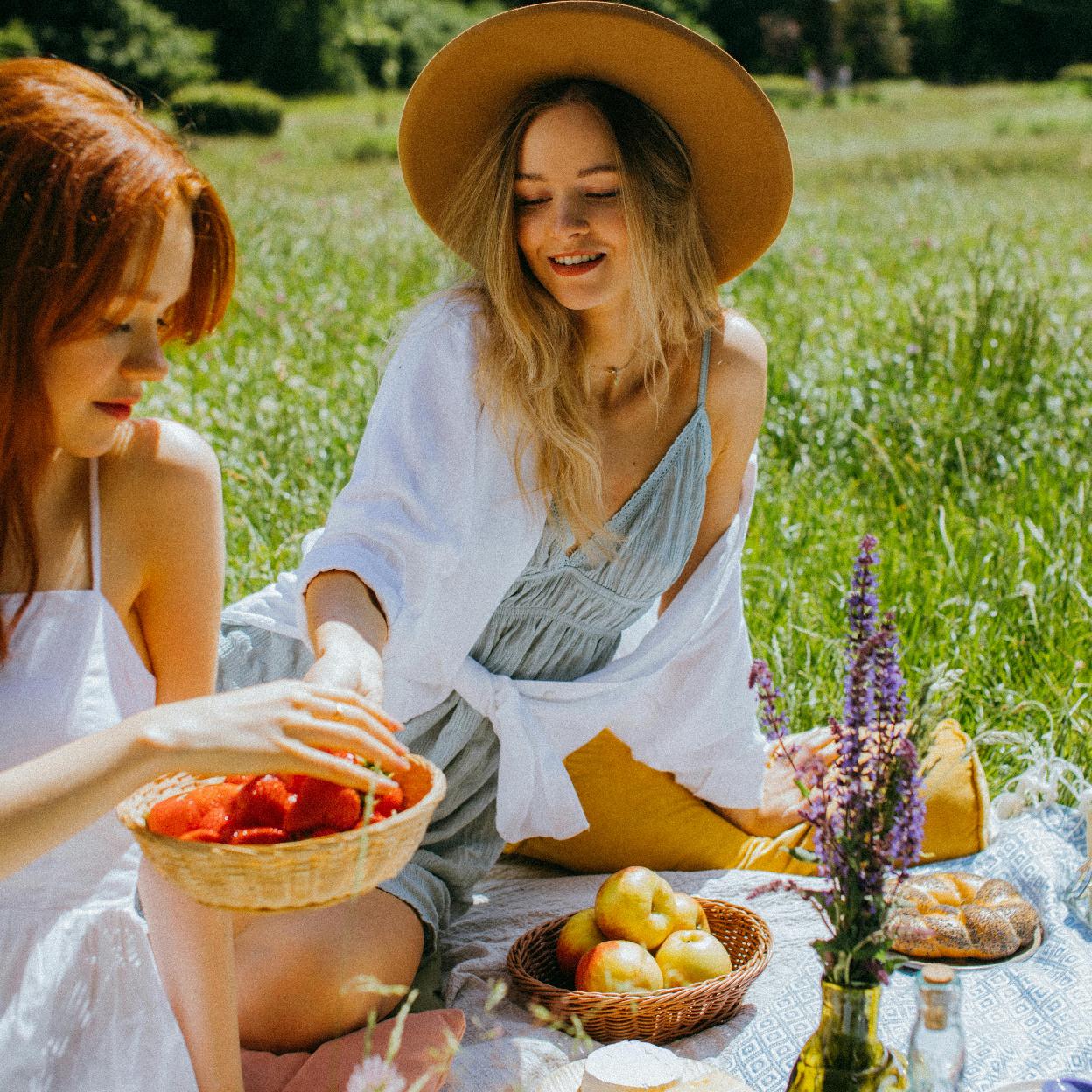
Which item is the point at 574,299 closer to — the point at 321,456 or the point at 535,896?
the point at 535,896

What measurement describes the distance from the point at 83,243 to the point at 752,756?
221cm

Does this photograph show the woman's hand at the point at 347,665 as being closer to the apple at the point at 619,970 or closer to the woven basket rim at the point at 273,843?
the woven basket rim at the point at 273,843

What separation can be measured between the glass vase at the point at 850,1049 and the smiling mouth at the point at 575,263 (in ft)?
5.45

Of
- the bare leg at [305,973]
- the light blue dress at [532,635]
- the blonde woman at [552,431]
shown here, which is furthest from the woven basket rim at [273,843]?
the light blue dress at [532,635]

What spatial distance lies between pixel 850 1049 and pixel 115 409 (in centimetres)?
129

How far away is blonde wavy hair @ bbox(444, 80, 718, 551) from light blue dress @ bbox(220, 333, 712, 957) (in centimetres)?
12

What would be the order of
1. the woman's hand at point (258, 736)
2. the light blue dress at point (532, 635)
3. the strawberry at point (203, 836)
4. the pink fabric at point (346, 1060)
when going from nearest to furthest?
the woman's hand at point (258, 736)
the strawberry at point (203, 836)
the pink fabric at point (346, 1060)
the light blue dress at point (532, 635)

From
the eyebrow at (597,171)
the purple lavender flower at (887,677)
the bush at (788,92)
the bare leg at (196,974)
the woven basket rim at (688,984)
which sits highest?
the bush at (788,92)

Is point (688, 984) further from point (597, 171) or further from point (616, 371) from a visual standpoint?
point (597, 171)

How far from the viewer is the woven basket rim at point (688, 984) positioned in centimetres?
258

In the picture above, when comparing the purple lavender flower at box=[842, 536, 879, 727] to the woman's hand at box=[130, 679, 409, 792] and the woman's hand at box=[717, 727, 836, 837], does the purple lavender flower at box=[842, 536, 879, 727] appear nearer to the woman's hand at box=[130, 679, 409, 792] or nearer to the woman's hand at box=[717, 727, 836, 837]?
the woman's hand at box=[130, 679, 409, 792]

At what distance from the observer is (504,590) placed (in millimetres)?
2967

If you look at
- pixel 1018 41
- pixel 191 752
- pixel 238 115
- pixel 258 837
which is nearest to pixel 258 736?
pixel 191 752

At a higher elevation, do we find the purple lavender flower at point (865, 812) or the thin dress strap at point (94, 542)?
the thin dress strap at point (94, 542)
